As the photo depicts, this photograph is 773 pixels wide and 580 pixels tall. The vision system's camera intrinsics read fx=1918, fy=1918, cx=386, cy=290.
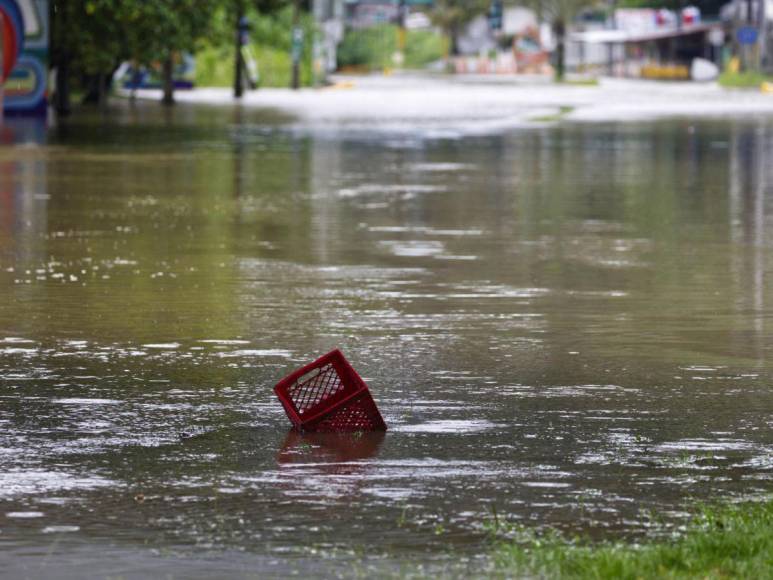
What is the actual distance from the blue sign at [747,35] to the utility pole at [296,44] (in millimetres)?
22808

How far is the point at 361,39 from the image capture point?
128 metres

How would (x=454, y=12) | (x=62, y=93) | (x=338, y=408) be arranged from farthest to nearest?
(x=454, y=12)
(x=62, y=93)
(x=338, y=408)

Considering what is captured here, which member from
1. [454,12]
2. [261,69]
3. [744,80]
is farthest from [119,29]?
[454,12]

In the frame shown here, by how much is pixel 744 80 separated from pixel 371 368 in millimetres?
78997

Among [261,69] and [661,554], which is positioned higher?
[261,69]

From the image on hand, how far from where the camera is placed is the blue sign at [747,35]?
91500mm

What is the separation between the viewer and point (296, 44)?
79625 millimetres

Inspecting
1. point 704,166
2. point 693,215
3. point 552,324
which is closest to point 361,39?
point 704,166

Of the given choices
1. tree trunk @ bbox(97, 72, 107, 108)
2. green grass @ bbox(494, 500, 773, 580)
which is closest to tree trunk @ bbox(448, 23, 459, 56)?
tree trunk @ bbox(97, 72, 107, 108)

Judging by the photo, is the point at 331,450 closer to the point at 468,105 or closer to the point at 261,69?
the point at 468,105

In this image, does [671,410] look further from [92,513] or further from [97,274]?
[97,274]

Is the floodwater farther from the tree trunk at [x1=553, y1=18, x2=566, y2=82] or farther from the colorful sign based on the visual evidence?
the tree trunk at [x1=553, y1=18, x2=566, y2=82]

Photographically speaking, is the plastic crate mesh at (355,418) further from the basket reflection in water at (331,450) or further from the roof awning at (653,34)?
the roof awning at (653,34)

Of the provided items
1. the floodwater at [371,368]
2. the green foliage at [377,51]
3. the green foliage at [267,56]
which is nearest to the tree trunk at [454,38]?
the green foliage at [377,51]
